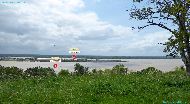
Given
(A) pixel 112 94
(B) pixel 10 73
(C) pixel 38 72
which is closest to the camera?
(A) pixel 112 94

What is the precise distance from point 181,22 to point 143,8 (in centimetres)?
408

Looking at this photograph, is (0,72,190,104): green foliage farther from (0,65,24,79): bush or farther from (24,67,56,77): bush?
(24,67,56,77): bush

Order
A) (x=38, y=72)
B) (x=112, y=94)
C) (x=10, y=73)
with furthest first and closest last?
(x=38, y=72) < (x=10, y=73) < (x=112, y=94)

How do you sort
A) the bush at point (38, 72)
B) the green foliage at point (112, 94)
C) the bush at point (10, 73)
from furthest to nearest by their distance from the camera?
the bush at point (38, 72) < the bush at point (10, 73) < the green foliage at point (112, 94)

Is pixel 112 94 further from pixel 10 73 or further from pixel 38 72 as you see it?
pixel 38 72

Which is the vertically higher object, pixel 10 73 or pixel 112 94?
pixel 10 73

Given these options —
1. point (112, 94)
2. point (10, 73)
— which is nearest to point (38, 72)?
point (10, 73)

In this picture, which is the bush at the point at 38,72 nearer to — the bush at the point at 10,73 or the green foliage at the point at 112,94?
the bush at the point at 10,73

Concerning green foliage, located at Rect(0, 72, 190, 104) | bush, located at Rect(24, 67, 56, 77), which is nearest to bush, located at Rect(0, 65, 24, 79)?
bush, located at Rect(24, 67, 56, 77)

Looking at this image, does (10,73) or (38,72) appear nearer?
(10,73)

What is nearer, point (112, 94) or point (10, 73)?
point (112, 94)

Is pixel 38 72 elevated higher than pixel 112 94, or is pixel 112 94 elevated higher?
pixel 38 72

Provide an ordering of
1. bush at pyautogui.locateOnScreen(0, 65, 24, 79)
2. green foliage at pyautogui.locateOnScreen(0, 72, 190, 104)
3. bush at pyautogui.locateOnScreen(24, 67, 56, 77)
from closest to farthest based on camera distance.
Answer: green foliage at pyautogui.locateOnScreen(0, 72, 190, 104) < bush at pyautogui.locateOnScreen(0, 65, 24, 79) < bush at pyautogui.locateOnScreen(24, 67, 56, 77)

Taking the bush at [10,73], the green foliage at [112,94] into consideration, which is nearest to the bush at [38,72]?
the bush at [10,73]
